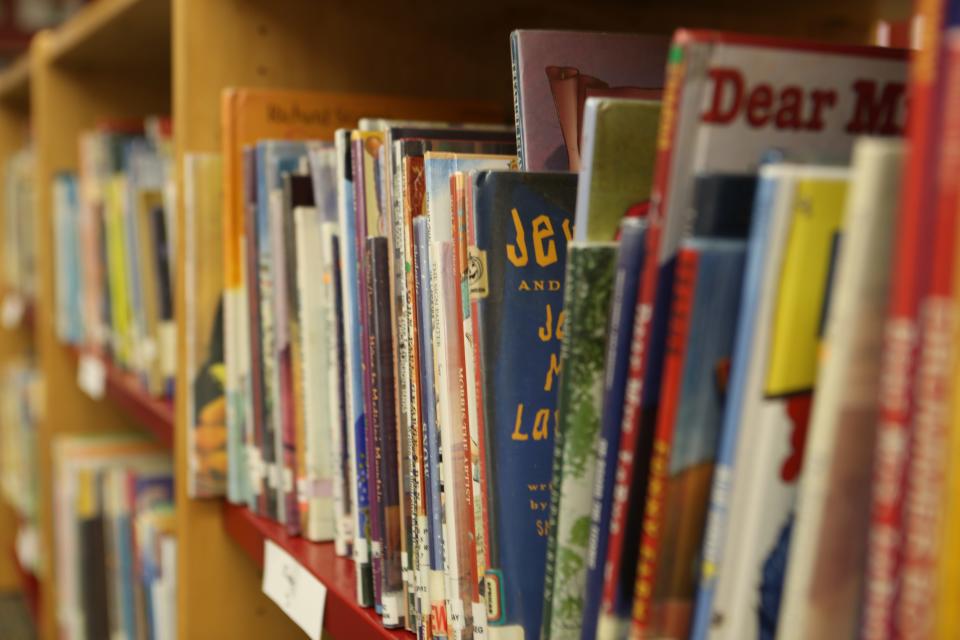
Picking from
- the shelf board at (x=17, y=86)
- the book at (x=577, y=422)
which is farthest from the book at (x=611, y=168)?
the shelf board at (x=17, y=86)

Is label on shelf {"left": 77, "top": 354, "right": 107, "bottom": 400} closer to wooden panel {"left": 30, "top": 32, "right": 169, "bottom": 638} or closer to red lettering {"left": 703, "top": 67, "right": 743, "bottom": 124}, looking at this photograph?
wooden panel {"left": 30, "top": 32, "right": 169, "bottom": 638}

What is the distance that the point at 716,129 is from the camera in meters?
0.43

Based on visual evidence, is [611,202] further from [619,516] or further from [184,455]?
[184,455]

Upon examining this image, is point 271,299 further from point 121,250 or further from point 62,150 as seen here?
point 62,150

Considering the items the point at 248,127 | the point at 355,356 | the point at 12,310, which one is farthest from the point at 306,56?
the point at 12,310

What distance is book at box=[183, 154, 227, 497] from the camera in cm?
97

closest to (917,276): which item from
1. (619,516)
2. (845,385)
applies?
(845,385)

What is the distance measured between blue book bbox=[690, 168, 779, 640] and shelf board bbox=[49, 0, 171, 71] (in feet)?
2.88

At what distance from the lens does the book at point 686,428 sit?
0.41 m

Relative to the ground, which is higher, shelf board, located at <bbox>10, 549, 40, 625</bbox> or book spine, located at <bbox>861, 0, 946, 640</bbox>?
book spine, located at <bbox>861, 0, 946, 640</bbox>

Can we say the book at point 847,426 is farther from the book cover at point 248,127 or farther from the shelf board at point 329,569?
the book cover at point 248,127

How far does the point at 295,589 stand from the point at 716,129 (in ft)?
1.87

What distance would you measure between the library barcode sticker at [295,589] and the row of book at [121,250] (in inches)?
17.8

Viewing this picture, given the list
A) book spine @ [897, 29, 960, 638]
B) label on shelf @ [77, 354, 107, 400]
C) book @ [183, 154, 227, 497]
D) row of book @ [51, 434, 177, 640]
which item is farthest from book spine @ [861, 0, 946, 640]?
label on shelf @ [77, 354, 107, 400]
